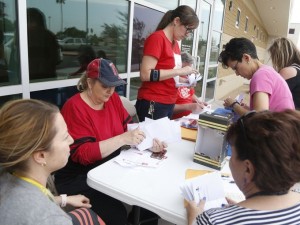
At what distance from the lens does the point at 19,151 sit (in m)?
0.78

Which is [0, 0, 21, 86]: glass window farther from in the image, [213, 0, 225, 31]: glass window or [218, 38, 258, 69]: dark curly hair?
[213, 0, 225, 31]: glass window

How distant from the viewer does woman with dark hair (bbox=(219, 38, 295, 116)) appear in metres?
1.56

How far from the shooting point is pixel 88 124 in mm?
1462

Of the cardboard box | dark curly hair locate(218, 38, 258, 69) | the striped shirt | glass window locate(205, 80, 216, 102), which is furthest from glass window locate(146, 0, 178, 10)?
the striped shirt

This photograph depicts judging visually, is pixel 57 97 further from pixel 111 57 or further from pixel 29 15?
pixel 111 57

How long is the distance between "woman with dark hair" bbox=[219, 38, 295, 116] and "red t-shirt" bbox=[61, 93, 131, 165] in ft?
2.82

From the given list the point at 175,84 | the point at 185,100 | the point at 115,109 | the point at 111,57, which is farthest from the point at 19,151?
the point at 111,57

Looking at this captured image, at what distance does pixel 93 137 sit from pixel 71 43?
1.10m

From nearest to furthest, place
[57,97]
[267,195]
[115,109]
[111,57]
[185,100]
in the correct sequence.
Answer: [267,195], [115,109], [57,97], [185,100], [111,57]

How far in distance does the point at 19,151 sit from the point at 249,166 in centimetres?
68

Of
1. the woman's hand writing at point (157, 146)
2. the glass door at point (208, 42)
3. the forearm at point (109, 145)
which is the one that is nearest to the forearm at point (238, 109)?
the woman's hand writing at point (157, 146)

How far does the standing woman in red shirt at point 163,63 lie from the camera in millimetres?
1984

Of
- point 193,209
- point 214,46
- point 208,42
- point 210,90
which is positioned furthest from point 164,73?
point 210,90

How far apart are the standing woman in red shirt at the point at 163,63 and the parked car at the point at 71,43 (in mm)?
650
